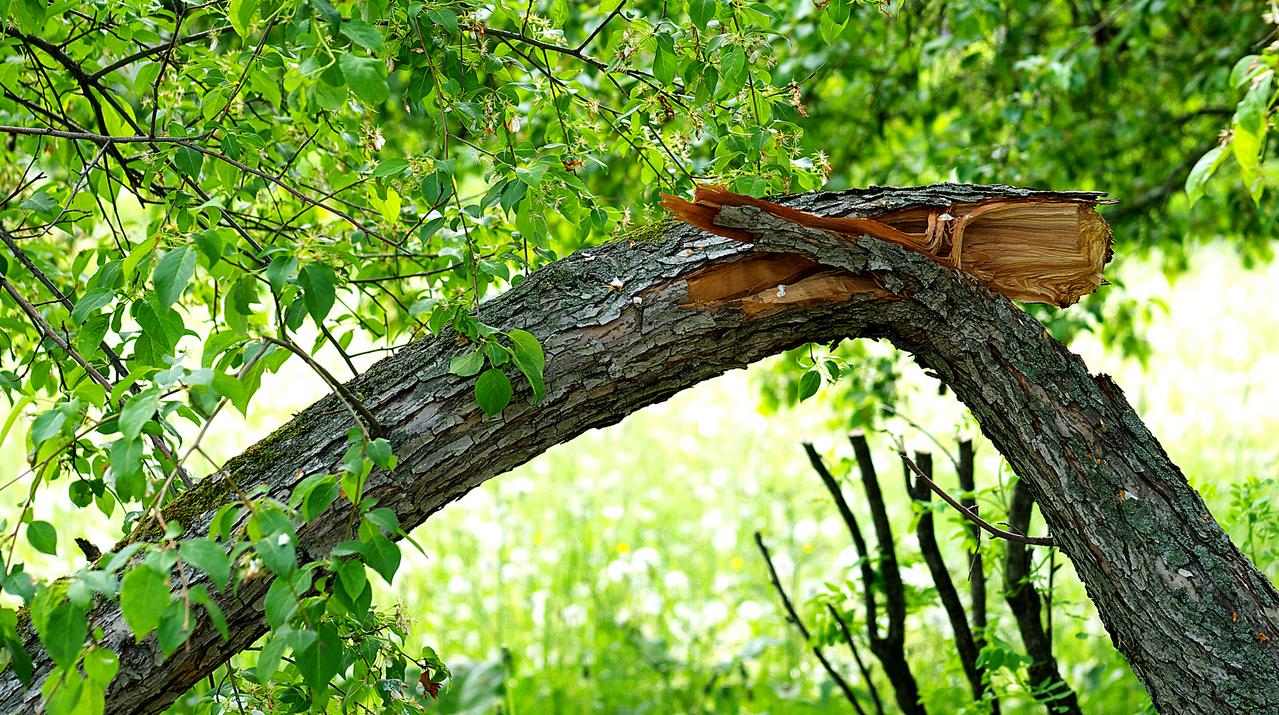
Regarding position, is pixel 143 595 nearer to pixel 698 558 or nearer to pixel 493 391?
pixel 493 391

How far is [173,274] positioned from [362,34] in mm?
321

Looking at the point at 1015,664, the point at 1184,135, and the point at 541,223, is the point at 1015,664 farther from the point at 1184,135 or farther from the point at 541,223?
the point at 1184,135

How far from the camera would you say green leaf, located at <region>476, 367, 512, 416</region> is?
4.49 ft

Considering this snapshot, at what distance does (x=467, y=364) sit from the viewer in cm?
138

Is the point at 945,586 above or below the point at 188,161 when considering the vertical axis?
below

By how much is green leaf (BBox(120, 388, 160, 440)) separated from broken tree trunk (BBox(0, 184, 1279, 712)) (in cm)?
42

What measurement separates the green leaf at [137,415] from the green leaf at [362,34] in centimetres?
41

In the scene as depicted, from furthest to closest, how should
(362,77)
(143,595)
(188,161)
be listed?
(188,161) → (362,77) → (143,595)

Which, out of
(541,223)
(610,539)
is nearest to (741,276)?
(541,223)

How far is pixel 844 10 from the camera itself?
160 centimetres

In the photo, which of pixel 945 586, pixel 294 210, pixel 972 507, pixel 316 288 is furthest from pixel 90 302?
pixel 945 586

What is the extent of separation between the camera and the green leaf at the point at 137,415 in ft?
3.26

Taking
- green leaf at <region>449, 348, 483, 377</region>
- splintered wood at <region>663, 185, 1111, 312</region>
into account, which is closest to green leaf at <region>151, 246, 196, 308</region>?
green leaf at <region>449, 348, 483, 377</region>

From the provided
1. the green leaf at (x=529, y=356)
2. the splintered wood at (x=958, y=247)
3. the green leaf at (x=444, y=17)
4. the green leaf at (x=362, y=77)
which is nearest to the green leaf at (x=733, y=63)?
the splintered wood at (x=958, y=247)
